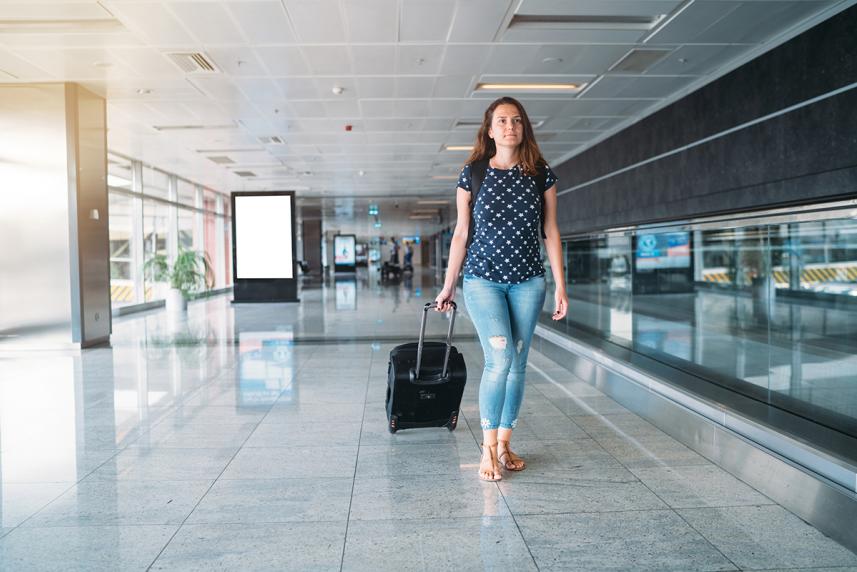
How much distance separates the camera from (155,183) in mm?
16609

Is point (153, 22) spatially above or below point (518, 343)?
above

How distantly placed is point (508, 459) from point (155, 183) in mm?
15804

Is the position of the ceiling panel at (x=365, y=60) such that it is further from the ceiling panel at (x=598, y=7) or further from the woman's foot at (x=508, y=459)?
the woman's foot at (x=508, y=459)

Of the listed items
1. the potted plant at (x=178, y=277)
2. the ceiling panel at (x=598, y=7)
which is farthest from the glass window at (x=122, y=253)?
the ceiling panel at (x=598, y=7)

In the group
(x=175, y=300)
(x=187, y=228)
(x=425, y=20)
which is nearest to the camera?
(x=425, y=20)

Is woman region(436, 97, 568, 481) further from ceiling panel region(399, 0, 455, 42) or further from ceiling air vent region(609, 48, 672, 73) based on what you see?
ceiling air vent region(609, 48, 672, 73)

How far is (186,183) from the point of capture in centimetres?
1872

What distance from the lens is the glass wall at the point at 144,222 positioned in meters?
14.6

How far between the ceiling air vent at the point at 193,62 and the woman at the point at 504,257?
5.22 metres

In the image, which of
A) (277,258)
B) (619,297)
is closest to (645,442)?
(619,297)

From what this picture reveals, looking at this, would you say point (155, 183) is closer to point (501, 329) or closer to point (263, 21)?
point (263, 21)

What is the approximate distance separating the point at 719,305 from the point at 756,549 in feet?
27.6

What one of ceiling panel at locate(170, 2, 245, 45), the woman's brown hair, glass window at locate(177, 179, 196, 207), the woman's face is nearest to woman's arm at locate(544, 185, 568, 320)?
the woman's brown hair

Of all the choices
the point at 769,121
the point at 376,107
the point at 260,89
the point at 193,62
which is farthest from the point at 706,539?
the point at 376,107
